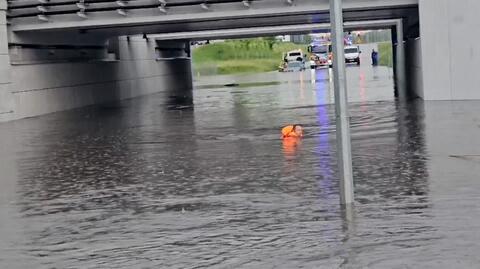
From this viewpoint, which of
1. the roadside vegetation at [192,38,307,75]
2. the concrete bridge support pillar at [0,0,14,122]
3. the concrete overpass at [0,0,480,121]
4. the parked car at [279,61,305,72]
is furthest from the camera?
the roadside vegetation at [192,38,307,75]

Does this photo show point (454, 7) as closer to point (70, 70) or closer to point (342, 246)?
point (70, 70)

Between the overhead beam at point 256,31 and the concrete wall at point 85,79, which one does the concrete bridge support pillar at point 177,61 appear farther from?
the overhead beam at point 256,31

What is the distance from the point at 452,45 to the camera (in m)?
24.0

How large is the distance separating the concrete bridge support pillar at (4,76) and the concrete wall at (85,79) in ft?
0.57

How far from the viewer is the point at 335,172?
11727 millimetres

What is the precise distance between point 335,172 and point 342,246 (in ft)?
14.6

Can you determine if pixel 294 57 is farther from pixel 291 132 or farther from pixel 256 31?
pixel 291 132

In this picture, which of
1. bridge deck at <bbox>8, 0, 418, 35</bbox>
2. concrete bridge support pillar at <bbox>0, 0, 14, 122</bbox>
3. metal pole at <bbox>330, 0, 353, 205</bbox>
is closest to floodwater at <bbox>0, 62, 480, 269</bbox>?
metal pole at <bbox>330, 0, 353, 205</bbox>

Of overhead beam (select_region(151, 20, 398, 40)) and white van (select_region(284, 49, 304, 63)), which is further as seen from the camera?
white van (select_region(284, 49, 304, 63))

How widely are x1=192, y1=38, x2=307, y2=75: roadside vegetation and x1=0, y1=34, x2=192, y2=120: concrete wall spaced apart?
127ft

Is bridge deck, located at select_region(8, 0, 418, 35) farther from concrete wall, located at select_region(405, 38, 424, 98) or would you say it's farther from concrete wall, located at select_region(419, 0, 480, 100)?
concrete wall, located at select_region(405, 38, 424, 98)

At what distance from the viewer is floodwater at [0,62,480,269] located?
7.28m

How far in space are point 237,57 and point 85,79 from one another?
215 feet

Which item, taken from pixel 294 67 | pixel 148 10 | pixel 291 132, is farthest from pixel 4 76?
pixel 294 67
